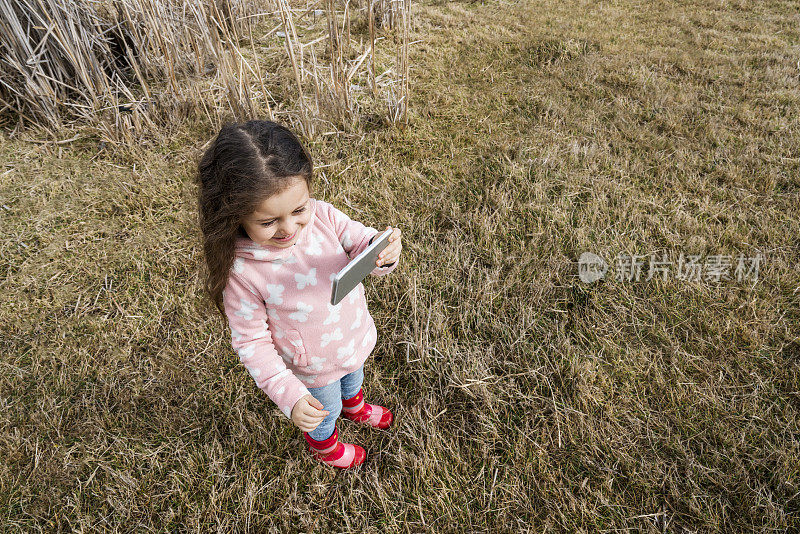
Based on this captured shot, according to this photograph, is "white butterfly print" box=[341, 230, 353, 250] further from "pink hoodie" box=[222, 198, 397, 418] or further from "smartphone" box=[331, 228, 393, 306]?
"smartphone" box=[331, 228, 393, 306]

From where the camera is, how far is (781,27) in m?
4.12

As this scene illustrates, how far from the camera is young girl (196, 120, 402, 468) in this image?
1.10 metres

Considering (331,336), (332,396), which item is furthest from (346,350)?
(332,396)

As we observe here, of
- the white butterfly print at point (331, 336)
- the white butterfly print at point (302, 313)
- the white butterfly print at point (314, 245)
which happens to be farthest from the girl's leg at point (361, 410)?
the white butterfly print at point (314, 245)

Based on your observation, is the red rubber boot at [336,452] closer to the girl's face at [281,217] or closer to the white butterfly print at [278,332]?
the white butterfly print at [278,332]

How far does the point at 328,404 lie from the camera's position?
1.50 m

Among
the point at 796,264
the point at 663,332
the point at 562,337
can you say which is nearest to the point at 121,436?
the point at 562,337

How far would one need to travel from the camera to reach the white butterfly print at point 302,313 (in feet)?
4.12

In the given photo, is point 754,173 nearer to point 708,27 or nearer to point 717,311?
point 717,311

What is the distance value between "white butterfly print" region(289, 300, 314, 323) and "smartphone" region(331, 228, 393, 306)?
0.17m

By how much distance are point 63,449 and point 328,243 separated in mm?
1403

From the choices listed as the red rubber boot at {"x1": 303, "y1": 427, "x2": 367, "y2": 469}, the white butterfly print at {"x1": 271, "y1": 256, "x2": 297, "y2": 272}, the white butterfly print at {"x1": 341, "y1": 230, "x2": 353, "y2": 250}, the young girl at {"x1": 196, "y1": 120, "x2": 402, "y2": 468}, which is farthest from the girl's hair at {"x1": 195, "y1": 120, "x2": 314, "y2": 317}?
the red rubber boot at {"x1": 303, "y1": 427, "x2": 367, "y2": 469}

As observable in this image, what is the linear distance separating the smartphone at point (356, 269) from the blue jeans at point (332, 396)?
44cm

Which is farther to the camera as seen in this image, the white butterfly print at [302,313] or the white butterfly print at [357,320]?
the white butterfly print at [357,320]
